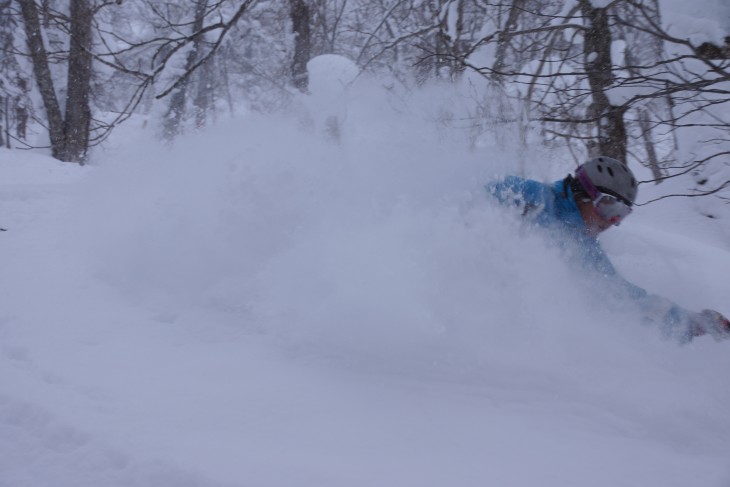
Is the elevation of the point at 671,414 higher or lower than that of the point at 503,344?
lower

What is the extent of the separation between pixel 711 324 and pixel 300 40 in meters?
8.88

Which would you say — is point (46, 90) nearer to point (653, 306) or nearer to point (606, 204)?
point (606, 204)

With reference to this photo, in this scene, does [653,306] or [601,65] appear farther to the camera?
[601,65]

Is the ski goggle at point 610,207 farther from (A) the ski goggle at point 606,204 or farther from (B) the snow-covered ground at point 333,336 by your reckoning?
(B) the snow-covered ground at point 333,336

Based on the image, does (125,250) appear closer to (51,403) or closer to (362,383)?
(51,403)

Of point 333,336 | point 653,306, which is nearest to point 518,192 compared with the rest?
point 653,306

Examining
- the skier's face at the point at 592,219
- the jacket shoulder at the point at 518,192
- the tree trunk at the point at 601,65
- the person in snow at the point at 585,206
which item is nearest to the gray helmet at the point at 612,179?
the person in snow at the point at 585,206

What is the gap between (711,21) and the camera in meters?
3.21

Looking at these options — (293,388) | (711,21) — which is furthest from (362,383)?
(711,21)

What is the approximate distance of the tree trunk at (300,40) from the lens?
9398 mm

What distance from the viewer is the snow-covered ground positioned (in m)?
1.86

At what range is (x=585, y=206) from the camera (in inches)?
137

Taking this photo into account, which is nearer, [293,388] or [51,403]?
[51,403]

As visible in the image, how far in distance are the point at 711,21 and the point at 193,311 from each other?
3698mm
